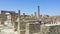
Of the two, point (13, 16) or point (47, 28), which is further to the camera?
point (13, 16)

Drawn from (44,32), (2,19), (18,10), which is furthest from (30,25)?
(18,10)

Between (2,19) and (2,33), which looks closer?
(2,33)

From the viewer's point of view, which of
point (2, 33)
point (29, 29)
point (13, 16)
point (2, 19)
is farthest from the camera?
point (13, 16)

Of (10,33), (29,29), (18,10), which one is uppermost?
(18,10)

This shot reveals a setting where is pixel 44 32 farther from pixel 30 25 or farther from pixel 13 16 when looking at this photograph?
pixel 13 16

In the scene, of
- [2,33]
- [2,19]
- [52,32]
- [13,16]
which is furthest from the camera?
[13,16]

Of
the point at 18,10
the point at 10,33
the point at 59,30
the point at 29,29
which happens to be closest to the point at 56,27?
the point at 59,30

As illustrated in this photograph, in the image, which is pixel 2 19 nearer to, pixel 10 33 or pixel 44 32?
pixel 10 33

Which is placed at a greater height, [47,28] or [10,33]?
[47,28]

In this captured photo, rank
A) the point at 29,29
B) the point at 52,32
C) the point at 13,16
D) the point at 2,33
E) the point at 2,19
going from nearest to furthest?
1. the point at 52,32
2. the point at 29,29
3. the point at 2,33
4. the point at 2,19
5. the point at 13,16
